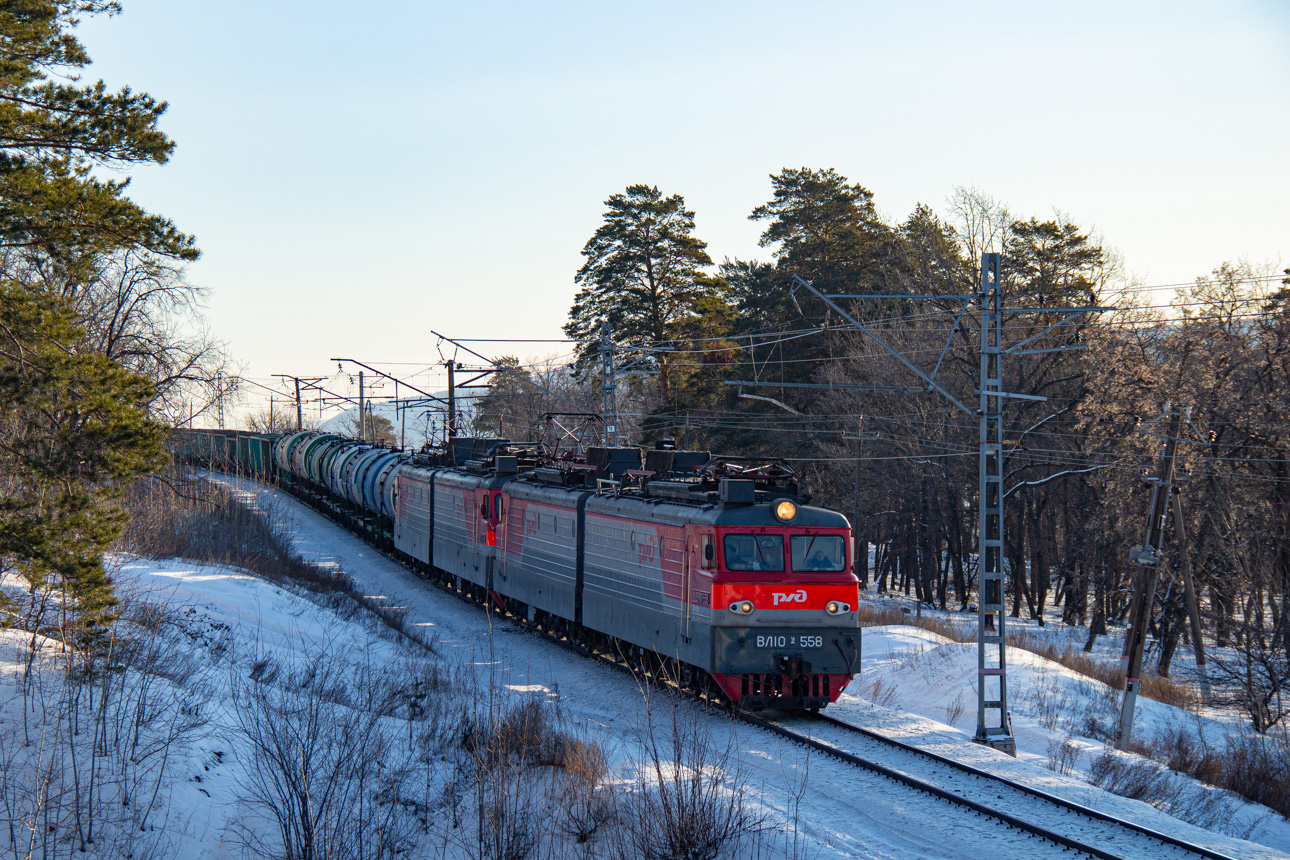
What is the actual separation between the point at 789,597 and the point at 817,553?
750 millimetres

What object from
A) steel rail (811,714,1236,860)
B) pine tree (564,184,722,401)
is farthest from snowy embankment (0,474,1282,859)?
pine tree (564,184,722,401)

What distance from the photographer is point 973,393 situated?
3566cm

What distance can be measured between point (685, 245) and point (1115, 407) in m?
22.8

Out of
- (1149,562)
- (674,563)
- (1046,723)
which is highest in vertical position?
(674,563)

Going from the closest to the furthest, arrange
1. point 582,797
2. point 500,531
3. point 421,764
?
point 582,797 < point 421,764 < point 500,531

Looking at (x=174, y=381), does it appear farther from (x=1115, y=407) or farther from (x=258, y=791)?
(x=1115, y=407)

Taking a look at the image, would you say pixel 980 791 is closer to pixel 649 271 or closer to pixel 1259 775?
pixel 1259 775

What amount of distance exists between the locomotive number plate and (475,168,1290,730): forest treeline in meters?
9.28

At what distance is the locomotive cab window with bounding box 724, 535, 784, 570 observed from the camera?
14.1m

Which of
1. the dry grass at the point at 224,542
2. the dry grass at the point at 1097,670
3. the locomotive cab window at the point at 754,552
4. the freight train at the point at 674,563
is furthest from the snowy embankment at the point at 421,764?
the dry grass at the point at 1097,670

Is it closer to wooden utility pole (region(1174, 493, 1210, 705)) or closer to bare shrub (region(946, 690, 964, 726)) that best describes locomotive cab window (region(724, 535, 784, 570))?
bare shrub (region(946, 690, 964, 726))

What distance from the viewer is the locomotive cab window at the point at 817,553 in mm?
14336

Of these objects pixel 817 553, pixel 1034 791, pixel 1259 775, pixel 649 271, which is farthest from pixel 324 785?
pixel 649 271

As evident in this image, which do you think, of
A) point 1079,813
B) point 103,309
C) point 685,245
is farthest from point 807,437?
point 1079,813
